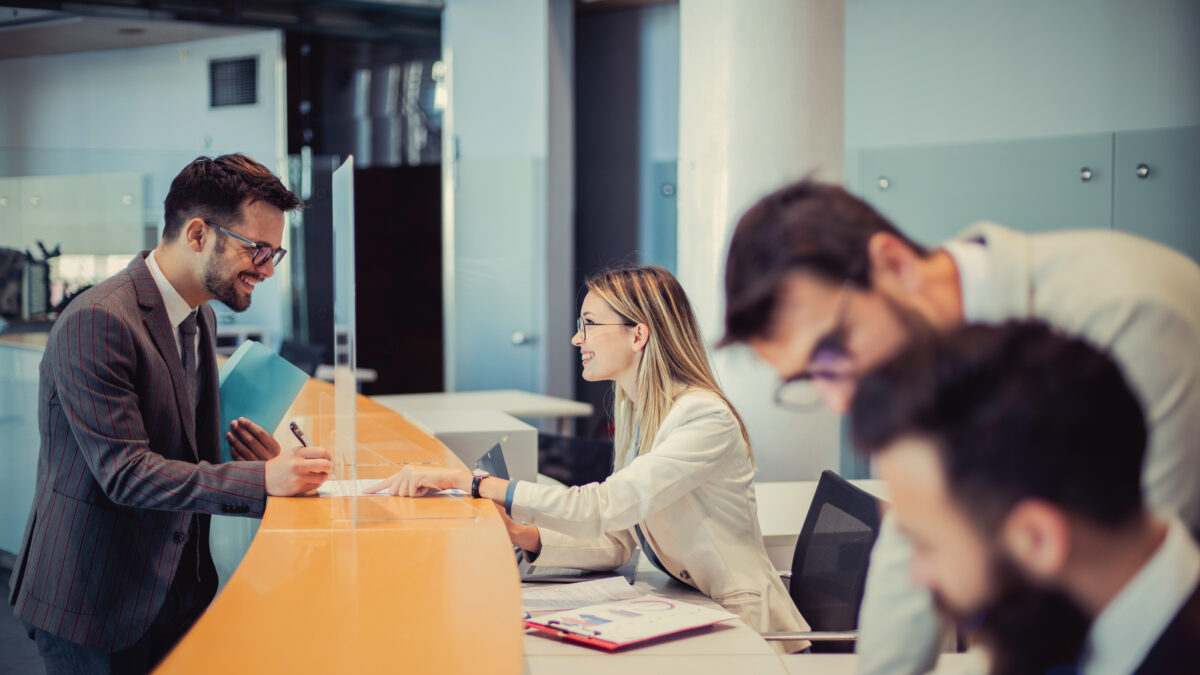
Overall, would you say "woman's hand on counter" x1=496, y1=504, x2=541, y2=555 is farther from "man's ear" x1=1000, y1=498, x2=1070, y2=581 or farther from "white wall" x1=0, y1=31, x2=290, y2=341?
"white wall" x1=0, y1=31, x2=290, y2=341

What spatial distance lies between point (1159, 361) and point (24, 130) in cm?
693

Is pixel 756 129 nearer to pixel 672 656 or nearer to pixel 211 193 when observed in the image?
pixel 211 193

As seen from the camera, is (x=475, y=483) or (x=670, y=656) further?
(x=475, y=483)

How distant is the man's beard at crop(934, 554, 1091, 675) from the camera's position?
698 millimetres

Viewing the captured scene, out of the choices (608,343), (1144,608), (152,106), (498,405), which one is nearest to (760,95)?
(608,343)

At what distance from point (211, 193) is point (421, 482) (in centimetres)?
73

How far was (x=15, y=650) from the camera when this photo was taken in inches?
137

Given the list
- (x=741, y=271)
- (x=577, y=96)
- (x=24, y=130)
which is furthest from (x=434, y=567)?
(x=24, y=130)

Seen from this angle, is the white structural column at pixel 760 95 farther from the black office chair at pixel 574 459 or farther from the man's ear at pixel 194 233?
the man's ear at pixel 194 233

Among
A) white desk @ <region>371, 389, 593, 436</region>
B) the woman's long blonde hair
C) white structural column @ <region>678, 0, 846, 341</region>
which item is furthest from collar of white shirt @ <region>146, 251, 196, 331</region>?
white desk @ <region>371, 389, 593, 436</region>

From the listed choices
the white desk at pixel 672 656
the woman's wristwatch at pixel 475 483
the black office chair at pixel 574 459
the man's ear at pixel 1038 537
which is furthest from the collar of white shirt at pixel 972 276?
the black office chair at pixel 574 459

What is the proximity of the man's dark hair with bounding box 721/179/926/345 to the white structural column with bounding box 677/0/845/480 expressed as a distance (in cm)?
256

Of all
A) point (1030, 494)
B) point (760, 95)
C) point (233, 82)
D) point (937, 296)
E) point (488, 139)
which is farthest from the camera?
point (233, 82)

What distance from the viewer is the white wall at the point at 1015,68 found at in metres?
4.77
